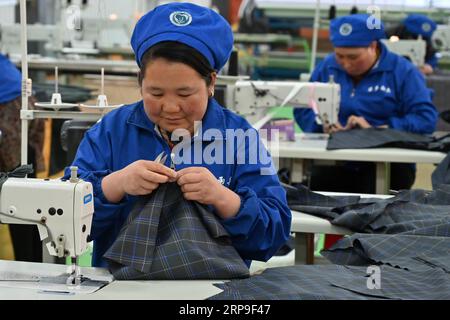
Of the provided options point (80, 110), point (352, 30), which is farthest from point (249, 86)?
point (80, 110)

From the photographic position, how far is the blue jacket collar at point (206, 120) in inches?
70.0

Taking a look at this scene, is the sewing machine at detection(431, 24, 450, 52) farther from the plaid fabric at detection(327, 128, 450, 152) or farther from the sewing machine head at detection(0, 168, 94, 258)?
the sewing machine head at detection(0, 168, 94, 258)

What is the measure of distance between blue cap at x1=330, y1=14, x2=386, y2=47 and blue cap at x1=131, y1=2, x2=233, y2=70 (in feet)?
7.10

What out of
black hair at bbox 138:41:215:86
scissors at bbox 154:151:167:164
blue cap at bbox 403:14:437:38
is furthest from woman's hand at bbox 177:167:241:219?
blue cap at bbox 403:14:437:38

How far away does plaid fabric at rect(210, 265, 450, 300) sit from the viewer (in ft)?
4.77

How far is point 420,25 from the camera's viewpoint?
5.99 meters

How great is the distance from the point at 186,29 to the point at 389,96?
2591mm

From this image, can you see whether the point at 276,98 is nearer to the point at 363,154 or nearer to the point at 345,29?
the point at 363,154

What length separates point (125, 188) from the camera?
162 centimetres

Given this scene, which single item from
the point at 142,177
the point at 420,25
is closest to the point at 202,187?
the point at 142,177

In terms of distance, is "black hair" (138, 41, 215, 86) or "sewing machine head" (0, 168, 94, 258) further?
"black hair" (138, 41, 215, 86)

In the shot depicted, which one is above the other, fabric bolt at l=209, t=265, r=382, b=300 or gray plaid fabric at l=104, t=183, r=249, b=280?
gray plaid fabric at l=104, t=183, r=249, b=280
